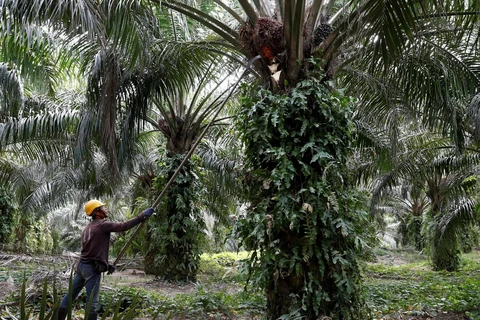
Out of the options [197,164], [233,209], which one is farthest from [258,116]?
[233,209]

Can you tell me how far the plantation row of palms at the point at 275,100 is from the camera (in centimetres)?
527

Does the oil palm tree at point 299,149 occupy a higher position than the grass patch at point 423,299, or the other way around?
the oil palm tree at point 299,149

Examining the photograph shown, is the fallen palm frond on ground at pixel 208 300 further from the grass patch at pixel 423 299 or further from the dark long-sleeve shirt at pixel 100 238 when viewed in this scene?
the dark long-sleeve shirt at pixel 100 238

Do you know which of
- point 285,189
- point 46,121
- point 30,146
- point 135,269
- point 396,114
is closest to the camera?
point 285,189

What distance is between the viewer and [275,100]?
5656mm

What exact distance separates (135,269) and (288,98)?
885 cm

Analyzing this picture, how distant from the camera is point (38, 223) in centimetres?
2219

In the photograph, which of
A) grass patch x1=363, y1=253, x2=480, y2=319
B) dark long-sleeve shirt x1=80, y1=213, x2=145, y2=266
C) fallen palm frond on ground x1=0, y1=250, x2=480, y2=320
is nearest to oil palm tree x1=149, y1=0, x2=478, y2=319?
fallen palm frond on ground x1=0, y1=250, x2=480, y2=320

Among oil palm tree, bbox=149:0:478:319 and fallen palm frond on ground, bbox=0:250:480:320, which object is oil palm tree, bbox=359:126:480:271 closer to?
fallen palm frond on ground, bbox=0:250:480:320

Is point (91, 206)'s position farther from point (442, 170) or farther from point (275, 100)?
point (442, 170)

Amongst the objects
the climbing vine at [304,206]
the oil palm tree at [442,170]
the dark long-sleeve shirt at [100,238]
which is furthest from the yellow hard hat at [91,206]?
the oil palm tree at [442,170]

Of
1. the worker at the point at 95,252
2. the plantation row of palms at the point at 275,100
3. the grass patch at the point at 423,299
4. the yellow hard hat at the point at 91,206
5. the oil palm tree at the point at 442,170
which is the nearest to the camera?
the plantation row of palms at the point at 275,100

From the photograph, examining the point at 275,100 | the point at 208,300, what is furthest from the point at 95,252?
the point at 275,100

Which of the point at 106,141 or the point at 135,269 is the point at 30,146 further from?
the point at 106,141
